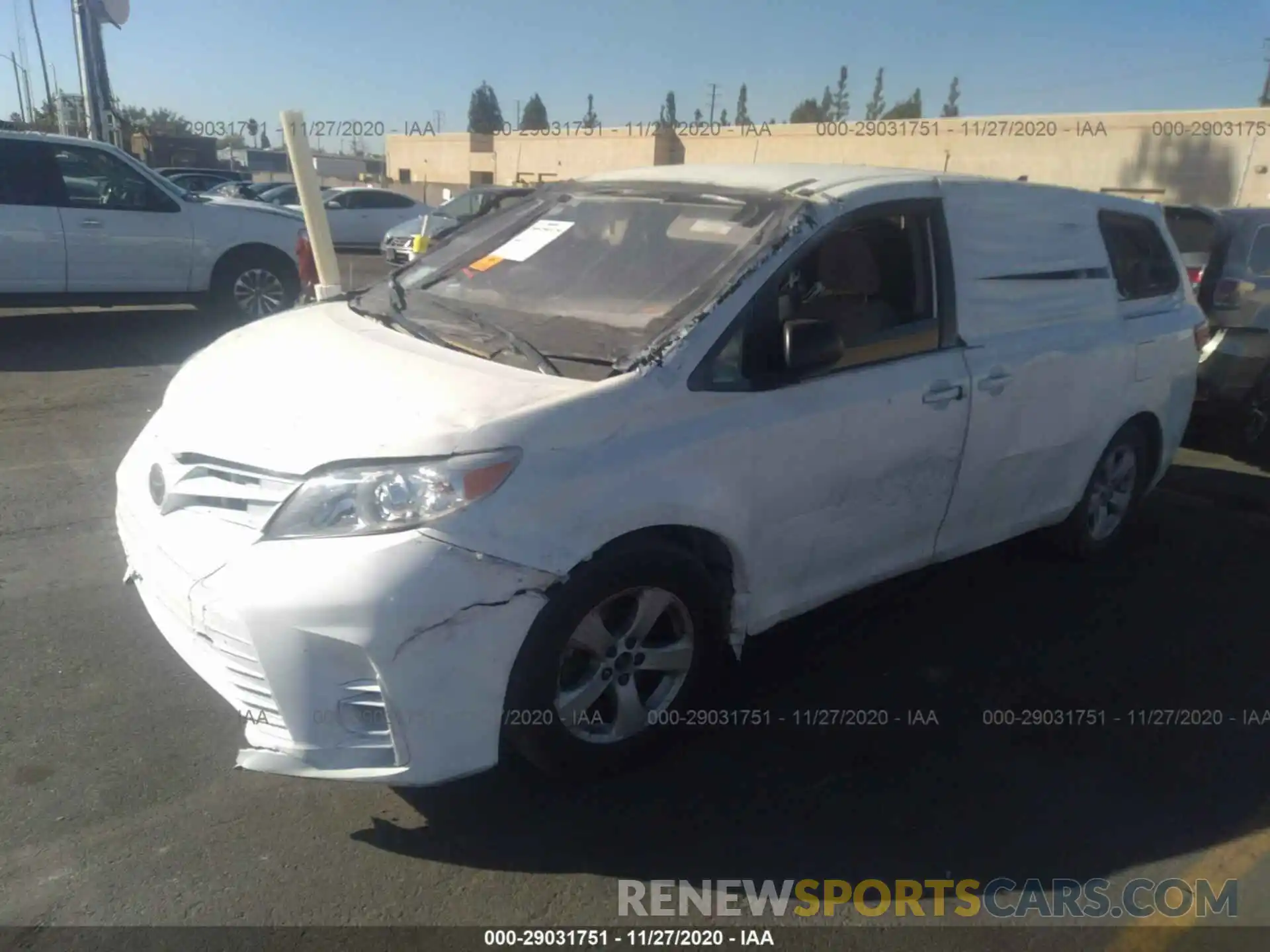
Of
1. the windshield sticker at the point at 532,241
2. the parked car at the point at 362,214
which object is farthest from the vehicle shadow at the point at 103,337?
the parked car at the point at 362,214

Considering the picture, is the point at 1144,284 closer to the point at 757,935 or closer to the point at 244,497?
the point at 757,935

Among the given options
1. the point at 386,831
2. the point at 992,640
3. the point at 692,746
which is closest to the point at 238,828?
the point at 386,831

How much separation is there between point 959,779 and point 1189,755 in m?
0.91

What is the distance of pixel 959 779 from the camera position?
334 cm

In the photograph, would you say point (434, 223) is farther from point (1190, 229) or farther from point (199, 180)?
point (199, 180)

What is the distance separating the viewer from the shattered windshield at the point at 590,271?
328cm

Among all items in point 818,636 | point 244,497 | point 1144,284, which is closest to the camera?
point 244,497

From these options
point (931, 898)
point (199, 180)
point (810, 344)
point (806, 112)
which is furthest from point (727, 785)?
point (806, 112)

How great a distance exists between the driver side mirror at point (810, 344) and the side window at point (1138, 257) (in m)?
2.28

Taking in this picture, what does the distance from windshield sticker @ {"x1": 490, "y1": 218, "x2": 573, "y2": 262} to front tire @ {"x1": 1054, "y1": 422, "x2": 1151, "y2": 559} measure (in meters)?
2.79

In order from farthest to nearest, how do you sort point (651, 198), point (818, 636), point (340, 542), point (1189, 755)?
1. point (818, 636)
2. point (651, 198)
3. point (1189, 755)
4. point (340, 542)

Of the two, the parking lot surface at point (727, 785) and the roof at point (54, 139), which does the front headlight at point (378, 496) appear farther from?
the roof at point (54, 139)

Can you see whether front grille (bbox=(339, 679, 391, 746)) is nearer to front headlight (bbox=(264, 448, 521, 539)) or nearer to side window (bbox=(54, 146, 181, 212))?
front headlight (bbox=(264, 448, 521, 539))

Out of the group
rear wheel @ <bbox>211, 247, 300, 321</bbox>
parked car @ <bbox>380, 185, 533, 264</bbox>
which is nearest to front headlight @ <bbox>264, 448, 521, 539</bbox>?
rear wheel @ <bbox>211, 247, 300, 321</bbox>
